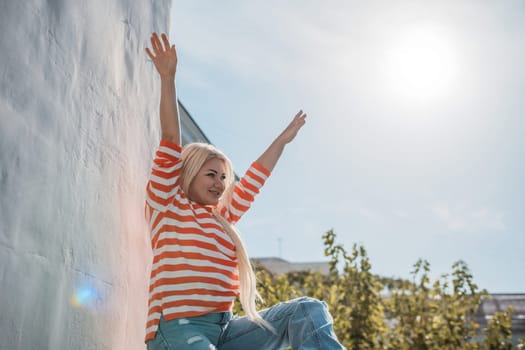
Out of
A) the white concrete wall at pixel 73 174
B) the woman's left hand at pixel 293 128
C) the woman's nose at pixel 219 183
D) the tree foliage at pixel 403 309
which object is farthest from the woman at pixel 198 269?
the tree foliage at pixel 403 309

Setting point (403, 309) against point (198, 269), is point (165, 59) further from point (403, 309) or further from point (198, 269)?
point (403, 309)

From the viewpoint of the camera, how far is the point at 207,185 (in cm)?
235

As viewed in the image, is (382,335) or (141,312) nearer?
(141,312)

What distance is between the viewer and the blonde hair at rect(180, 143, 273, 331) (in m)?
2.20

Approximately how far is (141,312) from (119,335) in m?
0.25

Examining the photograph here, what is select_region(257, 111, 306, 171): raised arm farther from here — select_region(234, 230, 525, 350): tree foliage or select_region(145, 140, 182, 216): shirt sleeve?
A: select_region(234, 230, 525, 350): tree foliage

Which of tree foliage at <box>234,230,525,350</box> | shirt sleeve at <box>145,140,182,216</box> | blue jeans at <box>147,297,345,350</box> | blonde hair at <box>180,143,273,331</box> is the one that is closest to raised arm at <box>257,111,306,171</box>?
blonde hair at <box>180,143,273,331</box>

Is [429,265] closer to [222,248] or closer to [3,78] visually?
[222,248]

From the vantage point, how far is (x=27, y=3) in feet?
5.01

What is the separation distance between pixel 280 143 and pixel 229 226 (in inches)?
22.6

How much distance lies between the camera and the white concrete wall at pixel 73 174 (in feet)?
4.72

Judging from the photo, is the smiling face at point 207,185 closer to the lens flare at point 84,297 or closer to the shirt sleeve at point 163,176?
the shirt sleeve at point 163,176

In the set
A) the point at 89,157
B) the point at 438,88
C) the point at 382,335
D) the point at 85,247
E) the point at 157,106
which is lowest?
the point at 382,335

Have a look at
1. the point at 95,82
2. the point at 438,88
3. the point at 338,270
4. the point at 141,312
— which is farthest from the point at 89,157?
the point at 438,88
